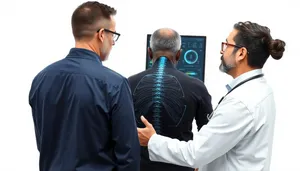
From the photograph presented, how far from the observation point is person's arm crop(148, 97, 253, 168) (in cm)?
141

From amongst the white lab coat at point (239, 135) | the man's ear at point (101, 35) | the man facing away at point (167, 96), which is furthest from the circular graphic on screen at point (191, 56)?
the man's ear at point (101, 35)

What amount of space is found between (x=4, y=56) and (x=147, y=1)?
134 cm

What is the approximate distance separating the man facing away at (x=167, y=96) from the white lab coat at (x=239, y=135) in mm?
450

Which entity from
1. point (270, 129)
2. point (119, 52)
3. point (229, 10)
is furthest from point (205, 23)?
point (270, 129)

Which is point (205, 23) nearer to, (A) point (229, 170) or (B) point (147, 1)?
(B) point (147, 1)

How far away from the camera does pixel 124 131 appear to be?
4.39 ft

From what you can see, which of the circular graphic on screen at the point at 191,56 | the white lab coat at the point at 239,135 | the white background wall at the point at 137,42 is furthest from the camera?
the white background wall at the point at 137,42

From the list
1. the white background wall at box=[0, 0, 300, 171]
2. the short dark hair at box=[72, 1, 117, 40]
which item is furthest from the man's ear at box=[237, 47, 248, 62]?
the white background wall at box=[0, 0, 300, 171]

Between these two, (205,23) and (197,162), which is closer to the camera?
(197,162)

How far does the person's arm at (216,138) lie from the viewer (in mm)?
1411

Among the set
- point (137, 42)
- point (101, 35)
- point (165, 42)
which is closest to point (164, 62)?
point (165, 42)

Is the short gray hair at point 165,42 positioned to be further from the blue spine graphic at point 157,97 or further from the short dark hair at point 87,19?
the short dark hair at point 87,19

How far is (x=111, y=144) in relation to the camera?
140cm

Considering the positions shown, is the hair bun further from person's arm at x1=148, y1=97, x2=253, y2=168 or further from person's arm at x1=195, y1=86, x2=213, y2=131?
person's arm at x1=195, y1=86, x2=213, y2=131
